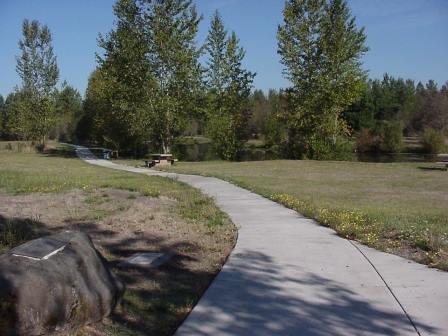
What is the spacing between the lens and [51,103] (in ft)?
161

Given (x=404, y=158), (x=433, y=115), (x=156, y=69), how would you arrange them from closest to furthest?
1. (x=156, y=69)
2. (x=404, y=158)
3. (x=433, y=115)

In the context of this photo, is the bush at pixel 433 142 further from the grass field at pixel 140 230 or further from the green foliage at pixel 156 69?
the grass field at pixel 140 230

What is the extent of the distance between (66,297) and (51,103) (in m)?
48.6

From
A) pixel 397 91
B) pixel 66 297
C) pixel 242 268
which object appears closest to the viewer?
pixel 66 297

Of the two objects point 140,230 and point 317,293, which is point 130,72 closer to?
point 140,230

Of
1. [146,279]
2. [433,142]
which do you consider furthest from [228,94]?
[146,279]

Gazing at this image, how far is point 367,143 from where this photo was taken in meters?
62.9

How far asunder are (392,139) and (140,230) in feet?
188

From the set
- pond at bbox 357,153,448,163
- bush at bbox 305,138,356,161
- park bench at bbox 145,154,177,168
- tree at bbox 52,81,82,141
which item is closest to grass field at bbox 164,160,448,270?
park bench at bbox 145,154,177,168

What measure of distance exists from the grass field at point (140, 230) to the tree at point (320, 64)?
72.0 ft

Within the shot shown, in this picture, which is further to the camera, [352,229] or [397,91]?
[397,91]

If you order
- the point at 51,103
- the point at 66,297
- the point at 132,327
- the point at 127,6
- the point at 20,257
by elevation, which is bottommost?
the point at 132,327

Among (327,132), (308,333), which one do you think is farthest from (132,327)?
(327,132)

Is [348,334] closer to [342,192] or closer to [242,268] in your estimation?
[242,268]
